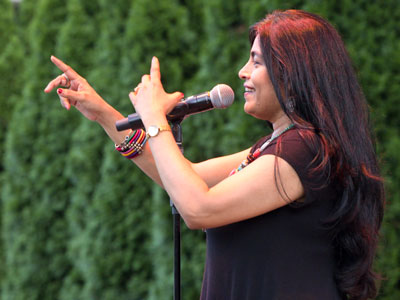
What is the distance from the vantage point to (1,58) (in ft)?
16.0

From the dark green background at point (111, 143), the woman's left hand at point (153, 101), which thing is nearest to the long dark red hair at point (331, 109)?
the woman's left hand at point (153, 101)

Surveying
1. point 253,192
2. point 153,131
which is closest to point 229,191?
point 253,192

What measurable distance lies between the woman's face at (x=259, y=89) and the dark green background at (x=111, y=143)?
1100mm

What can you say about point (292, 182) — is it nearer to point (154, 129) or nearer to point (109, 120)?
point (154, 129)

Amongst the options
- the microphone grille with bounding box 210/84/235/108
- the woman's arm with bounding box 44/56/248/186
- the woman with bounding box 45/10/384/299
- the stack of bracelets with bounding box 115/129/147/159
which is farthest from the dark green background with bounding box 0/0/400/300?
the microphone grille with bounding box 210/84/235/108

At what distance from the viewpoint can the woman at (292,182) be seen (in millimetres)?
1696

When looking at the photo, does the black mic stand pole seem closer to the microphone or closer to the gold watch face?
the microphone

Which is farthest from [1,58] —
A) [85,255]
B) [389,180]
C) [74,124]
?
[389,180]

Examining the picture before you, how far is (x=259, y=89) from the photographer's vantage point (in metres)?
1.83

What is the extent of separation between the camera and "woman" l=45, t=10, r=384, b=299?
1696mm

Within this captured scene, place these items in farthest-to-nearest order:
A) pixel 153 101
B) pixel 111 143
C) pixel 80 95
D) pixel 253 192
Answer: pixel 111 143 → pixel 80 95 → pixel 153 101 → pixel 253 192

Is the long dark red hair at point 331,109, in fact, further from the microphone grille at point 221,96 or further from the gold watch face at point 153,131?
the gold watch face at point 153,131

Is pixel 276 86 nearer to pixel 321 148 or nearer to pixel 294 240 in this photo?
pixel 321 148

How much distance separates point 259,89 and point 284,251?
488 mm
